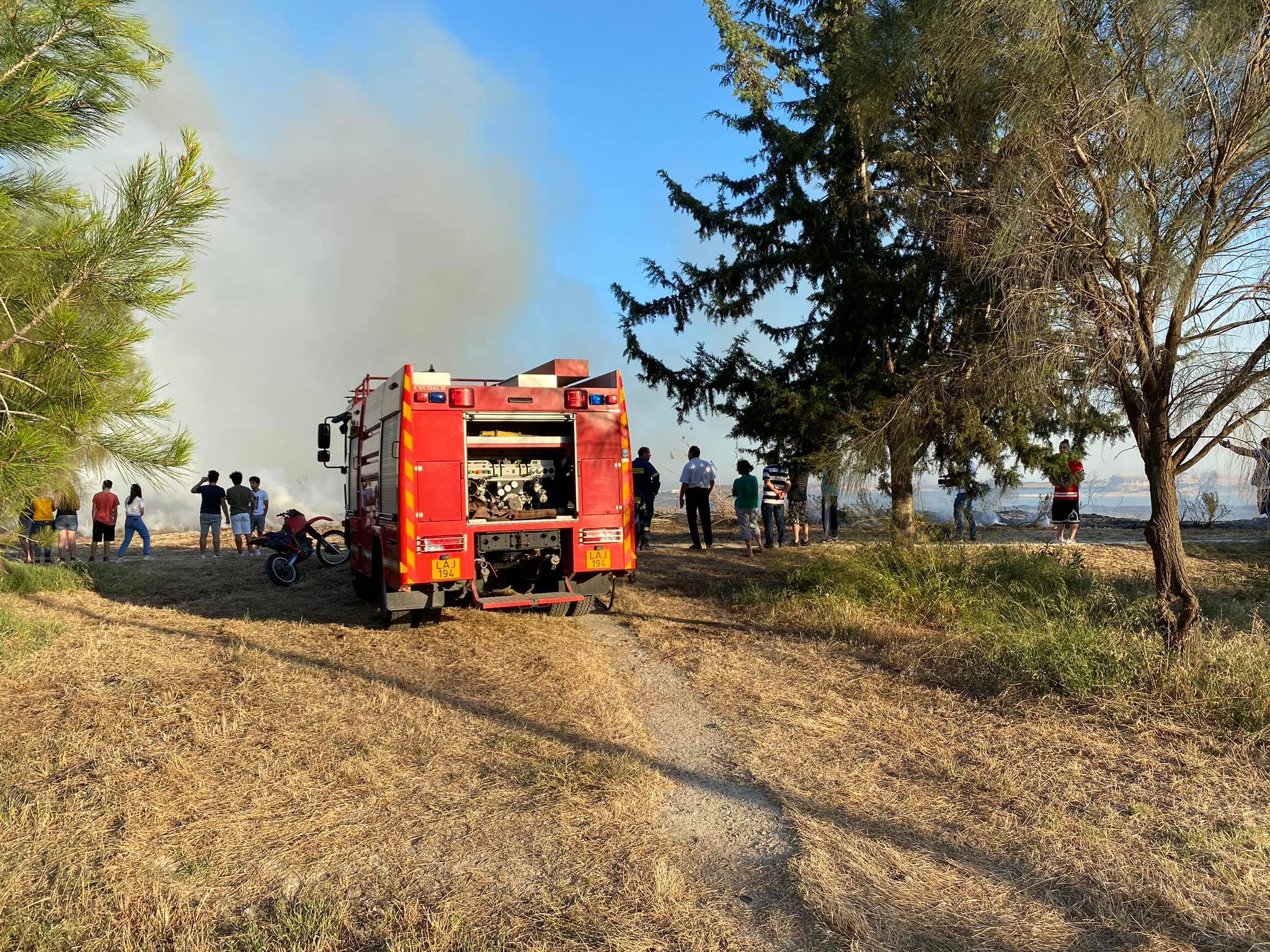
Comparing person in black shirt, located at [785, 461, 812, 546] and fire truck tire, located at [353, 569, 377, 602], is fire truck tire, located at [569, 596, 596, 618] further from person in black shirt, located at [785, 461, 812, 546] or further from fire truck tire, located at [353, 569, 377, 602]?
person in black shirt, located at [785, 461, 812, 546]

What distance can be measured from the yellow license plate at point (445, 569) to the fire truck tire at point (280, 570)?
17.7ft

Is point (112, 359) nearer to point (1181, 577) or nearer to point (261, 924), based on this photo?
point (261, 924)

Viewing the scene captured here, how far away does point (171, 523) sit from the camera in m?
32.1

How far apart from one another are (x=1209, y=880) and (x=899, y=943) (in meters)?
1.47

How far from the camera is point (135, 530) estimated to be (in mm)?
16984

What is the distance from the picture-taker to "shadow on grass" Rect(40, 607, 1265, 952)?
321cm

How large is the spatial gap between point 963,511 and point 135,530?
1552 cm

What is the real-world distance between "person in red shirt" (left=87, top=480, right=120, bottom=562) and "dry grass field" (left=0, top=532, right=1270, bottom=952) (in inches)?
361

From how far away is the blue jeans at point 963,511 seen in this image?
13.7m

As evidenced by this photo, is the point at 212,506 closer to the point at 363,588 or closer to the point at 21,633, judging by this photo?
the point at 363,588

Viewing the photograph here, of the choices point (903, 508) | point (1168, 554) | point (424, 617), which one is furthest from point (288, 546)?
point (1168, 554)

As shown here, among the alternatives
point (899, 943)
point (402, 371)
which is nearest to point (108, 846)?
point (899, 943)

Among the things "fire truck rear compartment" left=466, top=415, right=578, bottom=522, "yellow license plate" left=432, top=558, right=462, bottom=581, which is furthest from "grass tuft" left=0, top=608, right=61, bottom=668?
"fire truck rear compartment" left=466, top=415, right=578, bottom=522

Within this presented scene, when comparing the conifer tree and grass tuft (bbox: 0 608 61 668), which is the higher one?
the conifer tree
